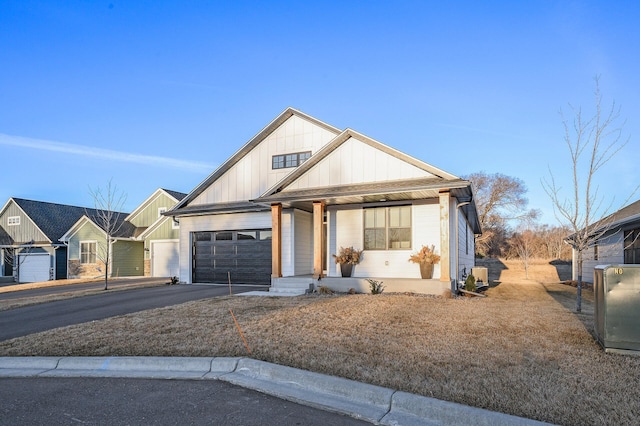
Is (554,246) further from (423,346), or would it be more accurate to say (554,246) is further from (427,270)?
(423,346)

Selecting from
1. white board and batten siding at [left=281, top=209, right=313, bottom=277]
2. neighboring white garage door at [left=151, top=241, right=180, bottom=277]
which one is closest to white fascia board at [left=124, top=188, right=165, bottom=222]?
neighboring white garage door at [left=151, top=241, right=180, bottom=277]

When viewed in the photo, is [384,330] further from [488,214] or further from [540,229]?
[540,229]

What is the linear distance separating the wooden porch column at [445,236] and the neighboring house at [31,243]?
26608mm

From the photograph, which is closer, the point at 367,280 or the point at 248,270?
the point at 367,280

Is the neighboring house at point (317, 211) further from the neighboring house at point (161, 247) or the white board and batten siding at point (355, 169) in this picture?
the neighboring house at point (161, 247)

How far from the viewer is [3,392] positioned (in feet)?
15.9

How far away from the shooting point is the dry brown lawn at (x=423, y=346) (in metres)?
4.11

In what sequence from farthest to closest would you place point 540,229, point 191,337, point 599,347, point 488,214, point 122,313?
point 540,229 < point 488,214 < point 122,313 < point 191,337 < point 599,347

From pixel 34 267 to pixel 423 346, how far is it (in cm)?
3162

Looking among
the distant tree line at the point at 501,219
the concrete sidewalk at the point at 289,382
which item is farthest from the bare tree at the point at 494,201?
the concrete sidewalk at the point at 289,382

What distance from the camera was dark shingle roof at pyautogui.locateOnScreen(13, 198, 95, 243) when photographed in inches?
1167

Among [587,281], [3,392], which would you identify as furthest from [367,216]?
[587,281]

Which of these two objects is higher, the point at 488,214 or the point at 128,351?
the point at 488,214

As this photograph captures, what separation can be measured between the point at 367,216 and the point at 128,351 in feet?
31.8
